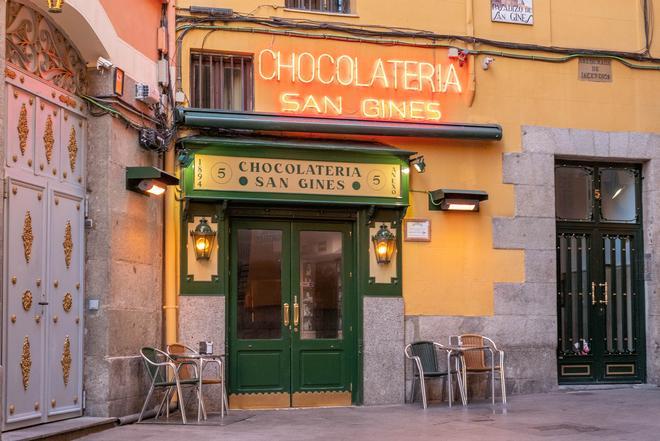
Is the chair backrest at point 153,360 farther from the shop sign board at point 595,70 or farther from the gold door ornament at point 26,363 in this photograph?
the shop sign board at point 595,70

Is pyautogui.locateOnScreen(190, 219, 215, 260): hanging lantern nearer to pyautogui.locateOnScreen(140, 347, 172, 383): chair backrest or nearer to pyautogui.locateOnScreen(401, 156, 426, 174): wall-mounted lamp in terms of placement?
pyautogui.locateOnScreen(140, 347, 172, 383): chair backrest

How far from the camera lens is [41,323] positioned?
30.5 ft

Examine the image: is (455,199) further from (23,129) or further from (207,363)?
(23,129)

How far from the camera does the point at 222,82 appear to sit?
39.5 feet

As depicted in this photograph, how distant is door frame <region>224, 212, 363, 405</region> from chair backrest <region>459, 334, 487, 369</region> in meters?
1.29

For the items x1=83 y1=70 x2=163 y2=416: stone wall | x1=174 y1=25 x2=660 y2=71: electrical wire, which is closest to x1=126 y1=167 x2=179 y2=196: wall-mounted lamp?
x1=83 y1=70 x2=163 y2=416: stone wall

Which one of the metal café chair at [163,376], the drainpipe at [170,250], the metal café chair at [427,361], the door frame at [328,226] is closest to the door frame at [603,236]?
the metal café chair at [427,361]

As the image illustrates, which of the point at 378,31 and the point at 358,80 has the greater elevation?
A: the point at 378,31

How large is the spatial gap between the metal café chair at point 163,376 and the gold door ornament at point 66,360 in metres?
0.85

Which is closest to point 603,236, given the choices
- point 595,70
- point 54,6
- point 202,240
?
point 595,70

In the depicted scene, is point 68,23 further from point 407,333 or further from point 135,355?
point 407,333

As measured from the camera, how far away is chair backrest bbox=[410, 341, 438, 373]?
1202 cm

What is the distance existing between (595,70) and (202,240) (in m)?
5.72

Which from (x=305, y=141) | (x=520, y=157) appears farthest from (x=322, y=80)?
(x=520, y=157)
